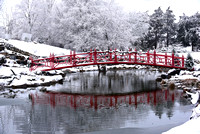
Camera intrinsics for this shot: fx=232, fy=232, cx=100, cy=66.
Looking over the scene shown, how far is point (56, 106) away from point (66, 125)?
10.6 ft

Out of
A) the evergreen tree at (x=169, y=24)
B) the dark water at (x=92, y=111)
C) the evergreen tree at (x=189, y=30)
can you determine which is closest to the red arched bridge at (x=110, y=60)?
the dark water at (x=92, y=111)

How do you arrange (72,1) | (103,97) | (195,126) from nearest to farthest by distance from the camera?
(195,126)
(103,97)
(72,1)

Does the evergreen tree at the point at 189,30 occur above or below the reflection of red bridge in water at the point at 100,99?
above

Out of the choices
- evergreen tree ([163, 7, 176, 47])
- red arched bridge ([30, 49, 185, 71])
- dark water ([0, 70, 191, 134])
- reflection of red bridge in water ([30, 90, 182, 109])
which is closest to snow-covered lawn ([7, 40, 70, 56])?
red arched bridge ([30, 49, 185, 71])

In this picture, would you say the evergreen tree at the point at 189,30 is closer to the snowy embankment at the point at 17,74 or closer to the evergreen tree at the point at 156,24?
the evergreen tree at the point at 156,24

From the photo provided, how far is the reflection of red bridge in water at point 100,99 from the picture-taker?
11680 millimetres

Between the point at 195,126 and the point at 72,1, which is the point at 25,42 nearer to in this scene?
the point at 72,1

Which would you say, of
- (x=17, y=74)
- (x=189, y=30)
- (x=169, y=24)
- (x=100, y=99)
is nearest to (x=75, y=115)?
(x=100, y=99)

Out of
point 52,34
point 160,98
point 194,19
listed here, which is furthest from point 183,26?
point 160,98

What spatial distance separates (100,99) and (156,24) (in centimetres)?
3874

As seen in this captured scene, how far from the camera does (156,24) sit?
48.2 m

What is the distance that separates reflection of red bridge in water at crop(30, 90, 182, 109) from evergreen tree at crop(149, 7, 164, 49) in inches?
1409

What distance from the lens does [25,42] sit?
2859cm

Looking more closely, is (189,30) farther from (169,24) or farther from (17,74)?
(17,74)
